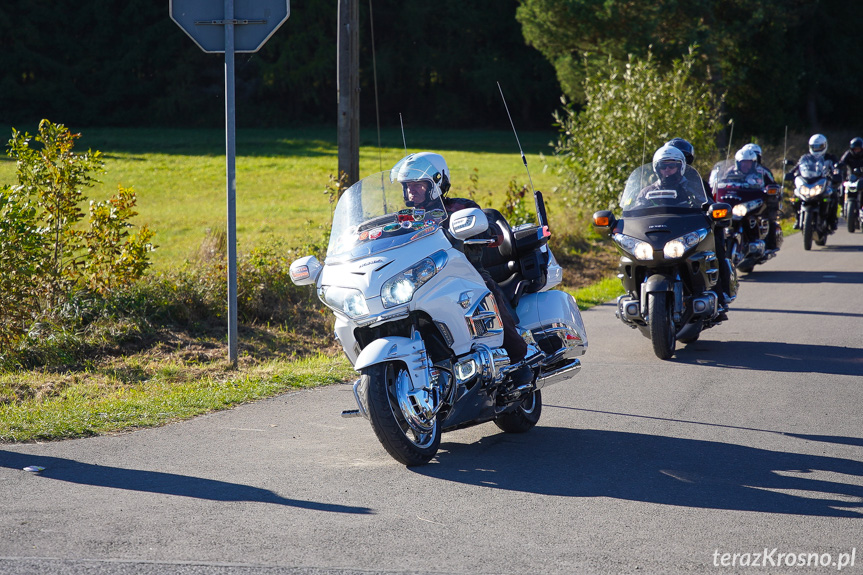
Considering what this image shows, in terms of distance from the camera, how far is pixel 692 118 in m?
18.8

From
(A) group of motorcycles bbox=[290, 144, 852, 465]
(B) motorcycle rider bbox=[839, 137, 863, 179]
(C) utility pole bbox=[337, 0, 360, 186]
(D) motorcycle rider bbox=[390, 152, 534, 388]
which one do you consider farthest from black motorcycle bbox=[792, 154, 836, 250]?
(D) motorcycle rider bbox=[390, 152, 534, 388]

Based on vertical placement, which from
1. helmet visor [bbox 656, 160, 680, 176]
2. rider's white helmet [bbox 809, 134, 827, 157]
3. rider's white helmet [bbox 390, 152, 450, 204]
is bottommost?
rider's white helmet [bbox 390, 152, 450, 204]

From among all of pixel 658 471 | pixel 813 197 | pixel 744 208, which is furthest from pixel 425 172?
pixel 813 197

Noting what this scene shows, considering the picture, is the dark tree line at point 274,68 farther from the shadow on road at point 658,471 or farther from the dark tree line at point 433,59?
the shadow on road at point 658,471

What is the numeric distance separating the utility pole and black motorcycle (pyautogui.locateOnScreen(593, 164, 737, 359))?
11.5 feet

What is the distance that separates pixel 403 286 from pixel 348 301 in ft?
1.09

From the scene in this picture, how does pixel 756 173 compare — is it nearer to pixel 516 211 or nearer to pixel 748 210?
pixel 748 210

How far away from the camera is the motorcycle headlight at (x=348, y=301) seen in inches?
217

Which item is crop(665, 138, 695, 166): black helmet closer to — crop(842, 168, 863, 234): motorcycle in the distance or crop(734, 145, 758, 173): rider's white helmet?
crop(734, 145, 758, 173): rider's white helmet

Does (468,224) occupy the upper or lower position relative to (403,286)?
upper

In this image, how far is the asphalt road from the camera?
4320 millimetres

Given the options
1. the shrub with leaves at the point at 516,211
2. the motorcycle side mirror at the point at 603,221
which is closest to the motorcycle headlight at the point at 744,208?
the shrub with leaves at the point at 516,211

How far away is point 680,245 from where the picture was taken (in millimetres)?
8867

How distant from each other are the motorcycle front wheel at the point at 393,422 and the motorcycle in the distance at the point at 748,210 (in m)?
8.86
